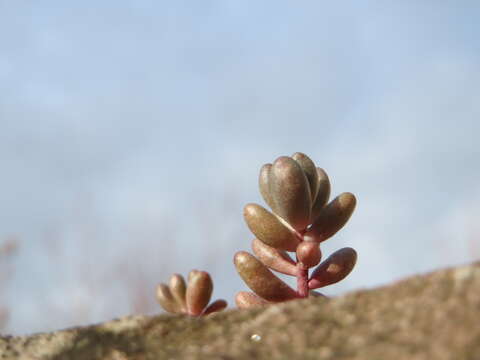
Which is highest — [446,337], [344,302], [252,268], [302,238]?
[302,238]

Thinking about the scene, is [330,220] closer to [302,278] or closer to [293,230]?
[293,230]

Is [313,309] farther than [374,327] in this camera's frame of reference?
Yes

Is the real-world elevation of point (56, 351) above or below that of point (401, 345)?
above

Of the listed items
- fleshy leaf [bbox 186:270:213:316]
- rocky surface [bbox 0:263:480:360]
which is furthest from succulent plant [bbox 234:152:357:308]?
rocky surface [bbox 0:263:480:360]

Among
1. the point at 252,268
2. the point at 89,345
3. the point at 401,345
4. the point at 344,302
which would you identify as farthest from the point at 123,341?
the point at 252,268

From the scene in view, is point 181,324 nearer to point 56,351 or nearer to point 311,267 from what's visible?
point 56,351

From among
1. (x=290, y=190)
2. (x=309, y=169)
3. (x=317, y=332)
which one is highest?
(x=309, y=169)

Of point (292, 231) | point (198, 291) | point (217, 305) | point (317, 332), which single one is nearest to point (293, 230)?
point (292, 231)

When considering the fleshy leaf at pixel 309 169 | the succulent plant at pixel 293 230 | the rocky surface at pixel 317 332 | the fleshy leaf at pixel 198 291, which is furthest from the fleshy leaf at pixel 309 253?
the rocky surface at pixel 317 332
